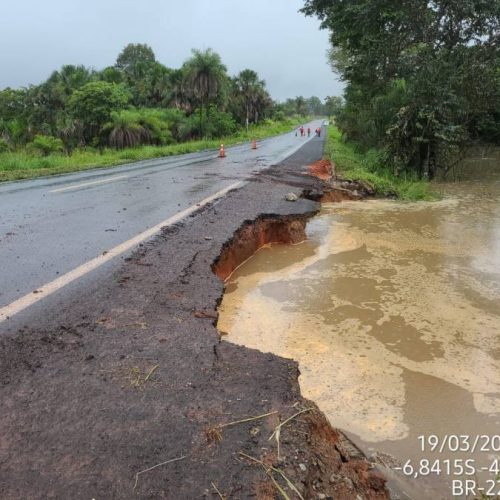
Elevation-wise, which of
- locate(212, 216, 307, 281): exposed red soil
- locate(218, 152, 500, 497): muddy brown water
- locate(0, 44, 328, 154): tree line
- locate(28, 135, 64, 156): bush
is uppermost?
locate(0, 44, 328, 154): tree line

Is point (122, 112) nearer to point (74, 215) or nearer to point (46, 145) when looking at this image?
point (46, 145)

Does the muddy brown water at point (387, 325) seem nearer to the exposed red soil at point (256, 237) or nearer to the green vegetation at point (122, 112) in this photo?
the exposed red soil at point (256, 237)

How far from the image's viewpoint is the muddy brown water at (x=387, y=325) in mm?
3098

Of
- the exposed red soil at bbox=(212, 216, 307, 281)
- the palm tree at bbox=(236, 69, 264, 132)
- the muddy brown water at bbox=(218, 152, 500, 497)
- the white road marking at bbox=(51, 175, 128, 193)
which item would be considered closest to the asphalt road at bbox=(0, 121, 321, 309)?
the white road marking at bbox=(51, 175, 128, 193)

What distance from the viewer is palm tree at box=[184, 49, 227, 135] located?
3731cm

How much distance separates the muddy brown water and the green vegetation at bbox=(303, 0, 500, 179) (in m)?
6.74

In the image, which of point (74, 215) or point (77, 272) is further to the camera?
point (74, 215)

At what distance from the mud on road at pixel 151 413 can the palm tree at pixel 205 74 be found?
36.8 metres

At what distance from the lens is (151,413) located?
7.65 ft

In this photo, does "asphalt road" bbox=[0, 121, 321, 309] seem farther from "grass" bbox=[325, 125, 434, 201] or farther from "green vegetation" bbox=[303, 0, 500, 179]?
"green vegetation" bbox=[303, 0, 500, 179]

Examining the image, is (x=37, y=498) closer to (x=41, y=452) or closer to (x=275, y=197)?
(x=41, y=452)

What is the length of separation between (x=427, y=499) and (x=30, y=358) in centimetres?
236

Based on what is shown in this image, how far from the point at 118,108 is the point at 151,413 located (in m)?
34.9

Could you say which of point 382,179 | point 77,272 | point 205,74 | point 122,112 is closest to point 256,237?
point 77,272
